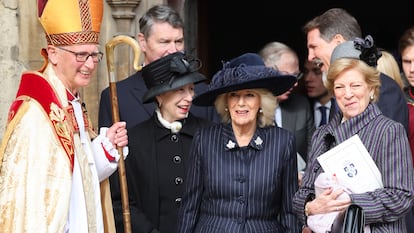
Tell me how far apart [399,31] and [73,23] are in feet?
21.5

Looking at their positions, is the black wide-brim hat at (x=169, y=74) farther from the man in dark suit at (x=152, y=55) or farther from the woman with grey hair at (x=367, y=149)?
the woman with grey hair at (x=367, y=149)

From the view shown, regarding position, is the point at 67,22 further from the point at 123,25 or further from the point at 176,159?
the point at 123,25

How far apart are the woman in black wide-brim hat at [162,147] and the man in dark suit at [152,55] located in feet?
1.26

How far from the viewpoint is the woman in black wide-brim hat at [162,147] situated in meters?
6.41

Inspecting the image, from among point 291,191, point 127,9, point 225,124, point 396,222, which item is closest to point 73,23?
point 225,124

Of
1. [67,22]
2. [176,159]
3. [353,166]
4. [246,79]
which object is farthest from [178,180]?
[353,166]

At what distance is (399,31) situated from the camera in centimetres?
1173

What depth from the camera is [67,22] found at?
18.7ft

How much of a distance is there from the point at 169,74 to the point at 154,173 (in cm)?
54

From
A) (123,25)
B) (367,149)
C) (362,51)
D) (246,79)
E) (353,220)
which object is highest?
(123,25)

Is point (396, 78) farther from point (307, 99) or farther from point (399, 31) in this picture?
point (399, 31)

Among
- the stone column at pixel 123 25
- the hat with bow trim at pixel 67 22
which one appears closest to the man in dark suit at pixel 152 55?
the stone column at pixel 123 25

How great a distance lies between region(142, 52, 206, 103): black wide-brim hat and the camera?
21.0ft

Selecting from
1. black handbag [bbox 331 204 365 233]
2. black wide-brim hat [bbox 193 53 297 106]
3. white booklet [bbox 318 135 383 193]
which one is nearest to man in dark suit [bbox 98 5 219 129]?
black wide-brim hat [bbox 193 53 297 106]
